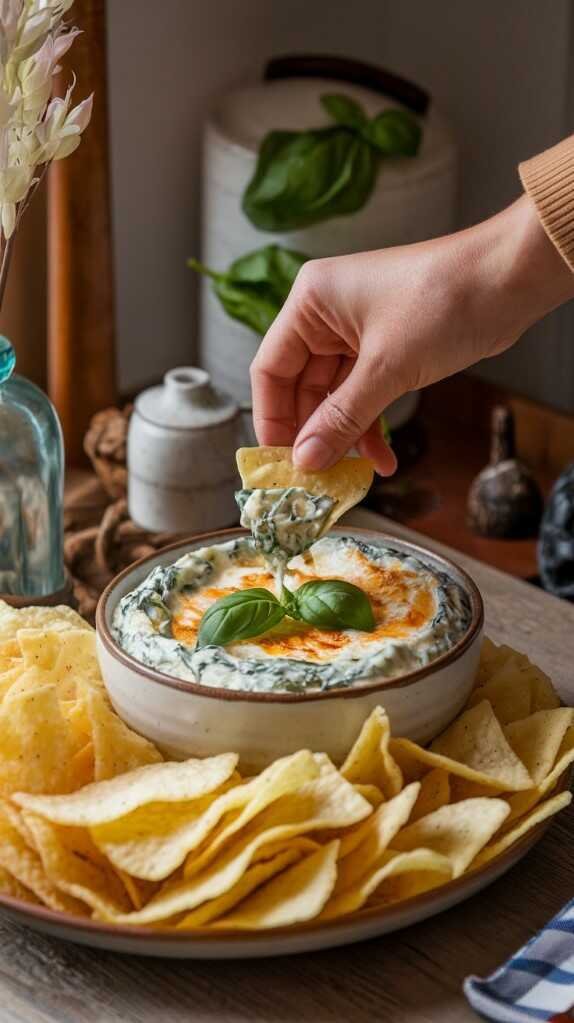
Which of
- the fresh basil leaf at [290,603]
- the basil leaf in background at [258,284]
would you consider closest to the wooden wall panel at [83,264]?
the basil leaf in background at [258,284]

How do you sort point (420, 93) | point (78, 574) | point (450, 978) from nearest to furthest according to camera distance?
1. point (450, 978)
2. point (78, 574)
3. point (420, 93)

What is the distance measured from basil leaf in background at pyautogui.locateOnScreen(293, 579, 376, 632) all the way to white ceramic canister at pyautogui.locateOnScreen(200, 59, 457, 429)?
980 millimetres

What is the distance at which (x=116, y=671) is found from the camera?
1.24m

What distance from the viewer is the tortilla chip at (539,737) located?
124 centimetres

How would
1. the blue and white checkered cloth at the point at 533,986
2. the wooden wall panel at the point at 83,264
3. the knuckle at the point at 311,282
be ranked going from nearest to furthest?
1. the blue and white checkered cloth at the point at 533,986
2. the knuckle at the point at 311,282
3. the wooden wall panel at the point at 83,264

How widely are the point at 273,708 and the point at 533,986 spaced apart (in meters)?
0.27

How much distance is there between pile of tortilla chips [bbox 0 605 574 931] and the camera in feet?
3.58

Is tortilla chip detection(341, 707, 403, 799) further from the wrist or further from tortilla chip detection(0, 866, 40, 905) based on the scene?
the wrist

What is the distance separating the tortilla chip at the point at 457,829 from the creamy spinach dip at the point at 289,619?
4.6 inches

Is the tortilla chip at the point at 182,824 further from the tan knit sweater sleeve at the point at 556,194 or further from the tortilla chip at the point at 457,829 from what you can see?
the tan knit sweater sleeve at the point at 556,194

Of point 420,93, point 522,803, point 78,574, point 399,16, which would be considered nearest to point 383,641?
point 522,803

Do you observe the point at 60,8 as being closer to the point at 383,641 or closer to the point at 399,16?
the point at 383,641

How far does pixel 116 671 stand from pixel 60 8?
57 cm

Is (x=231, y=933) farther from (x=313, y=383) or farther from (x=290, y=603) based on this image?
(x=313, y=383)
